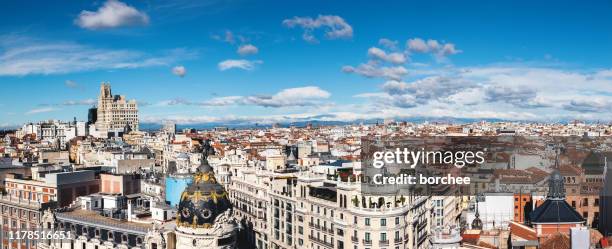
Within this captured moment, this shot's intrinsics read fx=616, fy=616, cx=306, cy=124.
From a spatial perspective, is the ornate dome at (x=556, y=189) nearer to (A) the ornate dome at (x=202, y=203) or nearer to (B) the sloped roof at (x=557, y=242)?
(B) the sloped roof at (x=557, y=242)

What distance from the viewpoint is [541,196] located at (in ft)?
207

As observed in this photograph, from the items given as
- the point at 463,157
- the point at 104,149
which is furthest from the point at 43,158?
the point at 463,157

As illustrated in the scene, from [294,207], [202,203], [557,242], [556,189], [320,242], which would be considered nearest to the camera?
[557,242]

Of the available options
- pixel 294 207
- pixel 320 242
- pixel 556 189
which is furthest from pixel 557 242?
pixel 294 207

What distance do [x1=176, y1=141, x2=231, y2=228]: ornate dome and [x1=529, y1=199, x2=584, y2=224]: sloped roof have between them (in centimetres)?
2313

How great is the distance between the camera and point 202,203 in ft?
131

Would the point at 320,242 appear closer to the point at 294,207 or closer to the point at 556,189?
the point at 294,207

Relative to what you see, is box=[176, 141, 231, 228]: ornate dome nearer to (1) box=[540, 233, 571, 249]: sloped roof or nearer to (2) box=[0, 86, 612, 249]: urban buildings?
(2) box=[0, 86, 612, 249]: urban buildings

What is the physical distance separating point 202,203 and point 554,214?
26169 millimetres

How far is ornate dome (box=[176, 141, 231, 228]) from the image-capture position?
39.6 meters

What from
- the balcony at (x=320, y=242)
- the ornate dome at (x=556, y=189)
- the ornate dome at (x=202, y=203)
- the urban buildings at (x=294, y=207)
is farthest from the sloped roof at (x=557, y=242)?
the balcony at (x=320, y=242)

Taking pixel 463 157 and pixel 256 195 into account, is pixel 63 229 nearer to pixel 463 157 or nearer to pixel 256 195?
pixel 256 195

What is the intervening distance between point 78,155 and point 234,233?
9261 centimetres

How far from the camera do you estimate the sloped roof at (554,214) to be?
150 feet
